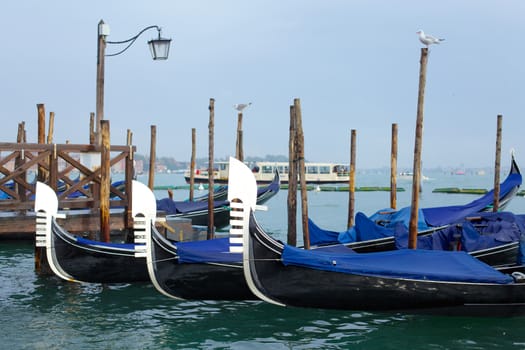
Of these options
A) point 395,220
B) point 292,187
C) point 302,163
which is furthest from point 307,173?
point 292,187

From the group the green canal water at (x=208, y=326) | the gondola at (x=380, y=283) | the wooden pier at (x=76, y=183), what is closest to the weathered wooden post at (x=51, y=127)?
the wooden pier at (x=76, y=183)

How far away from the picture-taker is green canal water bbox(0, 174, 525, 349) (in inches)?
280

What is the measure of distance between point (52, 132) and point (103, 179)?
723 cm

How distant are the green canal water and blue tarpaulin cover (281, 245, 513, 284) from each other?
1.82ft

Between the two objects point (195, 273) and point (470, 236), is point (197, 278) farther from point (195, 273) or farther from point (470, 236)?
point (470, 236)

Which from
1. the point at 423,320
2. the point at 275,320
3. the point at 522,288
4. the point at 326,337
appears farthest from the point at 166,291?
the point at 522,288

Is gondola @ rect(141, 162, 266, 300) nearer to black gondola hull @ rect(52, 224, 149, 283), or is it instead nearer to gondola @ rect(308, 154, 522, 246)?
black gondola hull @ rect(52, 224, 149, 283)

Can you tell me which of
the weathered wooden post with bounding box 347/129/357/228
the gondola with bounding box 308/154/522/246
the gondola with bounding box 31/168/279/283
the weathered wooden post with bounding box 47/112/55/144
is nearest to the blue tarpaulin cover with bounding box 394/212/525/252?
the gondola with bounding box 308/154/522/246

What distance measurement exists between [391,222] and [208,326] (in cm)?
454

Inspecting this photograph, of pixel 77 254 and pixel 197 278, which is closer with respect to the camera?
pixel 197 278

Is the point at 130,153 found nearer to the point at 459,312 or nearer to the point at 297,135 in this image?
the point at 297,135

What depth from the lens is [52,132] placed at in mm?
16438

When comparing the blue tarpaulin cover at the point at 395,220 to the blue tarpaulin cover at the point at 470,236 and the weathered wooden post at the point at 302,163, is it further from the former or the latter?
the weathered wooden post at the point at 302,163

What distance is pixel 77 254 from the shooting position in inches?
365
